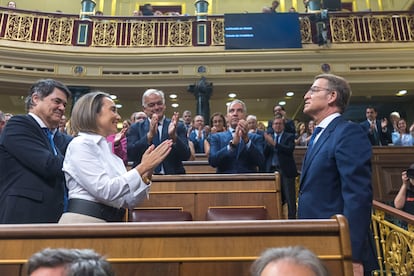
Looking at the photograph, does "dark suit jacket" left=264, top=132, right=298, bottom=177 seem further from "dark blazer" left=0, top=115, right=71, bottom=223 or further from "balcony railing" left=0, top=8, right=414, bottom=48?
"balcony railing" left=0, top=8, right=414, bottom=48

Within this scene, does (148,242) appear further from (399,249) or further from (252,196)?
(399,249)

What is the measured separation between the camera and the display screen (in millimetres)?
7484

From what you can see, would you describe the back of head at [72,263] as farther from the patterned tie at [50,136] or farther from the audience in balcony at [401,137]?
the audience in balcony at [401,137]

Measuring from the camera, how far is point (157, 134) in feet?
9.11

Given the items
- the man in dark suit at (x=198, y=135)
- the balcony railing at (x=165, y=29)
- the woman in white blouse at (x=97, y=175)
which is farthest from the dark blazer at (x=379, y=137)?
the woman in white blouse at (x=97, y=175)

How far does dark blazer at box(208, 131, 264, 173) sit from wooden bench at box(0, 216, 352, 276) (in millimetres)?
1650

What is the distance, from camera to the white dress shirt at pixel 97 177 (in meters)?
1.39

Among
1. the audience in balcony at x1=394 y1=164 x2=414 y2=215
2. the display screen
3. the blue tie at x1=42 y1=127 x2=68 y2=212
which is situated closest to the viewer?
the blue tie at x1=42 y1=127 x2=68 y2=212

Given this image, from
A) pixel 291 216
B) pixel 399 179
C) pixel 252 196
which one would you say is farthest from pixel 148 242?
pixel 399 179

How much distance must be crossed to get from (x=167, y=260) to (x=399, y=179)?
5133 millimetres

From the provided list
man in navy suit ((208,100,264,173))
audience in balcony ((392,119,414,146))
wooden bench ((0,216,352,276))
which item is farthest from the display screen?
wooden bench ((0,216,352,276))

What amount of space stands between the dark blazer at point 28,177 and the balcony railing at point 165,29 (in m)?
6.40

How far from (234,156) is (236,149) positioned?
3.1 inches

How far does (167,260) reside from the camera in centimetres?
117
